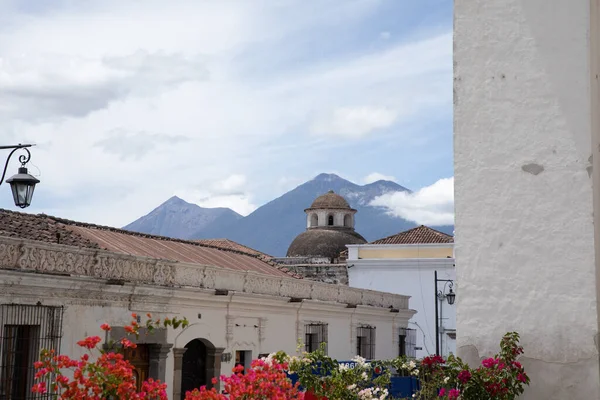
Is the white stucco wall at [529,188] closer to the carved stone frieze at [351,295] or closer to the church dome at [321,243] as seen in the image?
the carved stone frieze at [351,295]

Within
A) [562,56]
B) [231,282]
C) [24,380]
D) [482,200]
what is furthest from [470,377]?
[231,282]

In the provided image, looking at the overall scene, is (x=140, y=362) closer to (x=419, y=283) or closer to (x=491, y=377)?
(x=491, y=377)

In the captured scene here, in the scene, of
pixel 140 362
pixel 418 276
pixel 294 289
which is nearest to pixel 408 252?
pixel 418 276

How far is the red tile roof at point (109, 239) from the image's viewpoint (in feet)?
50.5

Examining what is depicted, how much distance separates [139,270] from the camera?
1458 centimetres

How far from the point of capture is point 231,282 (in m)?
17.6

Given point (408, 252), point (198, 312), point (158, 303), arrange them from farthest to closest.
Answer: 1. point (408, 252)
2. point (198, 312)
3. point (158, 303)

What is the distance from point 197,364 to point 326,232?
1033 inches

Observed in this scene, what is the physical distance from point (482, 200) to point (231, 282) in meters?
12.9

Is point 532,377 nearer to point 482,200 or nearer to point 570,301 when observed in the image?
point 570,301

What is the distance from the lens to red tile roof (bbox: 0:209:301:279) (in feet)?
50.5

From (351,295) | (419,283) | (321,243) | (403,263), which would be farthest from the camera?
(321,243)

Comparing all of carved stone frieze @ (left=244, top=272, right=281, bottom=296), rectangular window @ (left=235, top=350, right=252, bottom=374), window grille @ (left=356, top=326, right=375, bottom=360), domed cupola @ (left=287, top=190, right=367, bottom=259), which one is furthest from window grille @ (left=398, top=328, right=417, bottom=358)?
domed cupola @ (left=287, top=190, right=367, bottom=259)

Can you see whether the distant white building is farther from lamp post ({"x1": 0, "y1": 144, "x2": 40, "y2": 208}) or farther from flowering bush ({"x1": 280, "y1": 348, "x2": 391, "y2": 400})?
flowering bush ({"x1": 280, "y1": 348, "x2": 391, "y2": 400})
